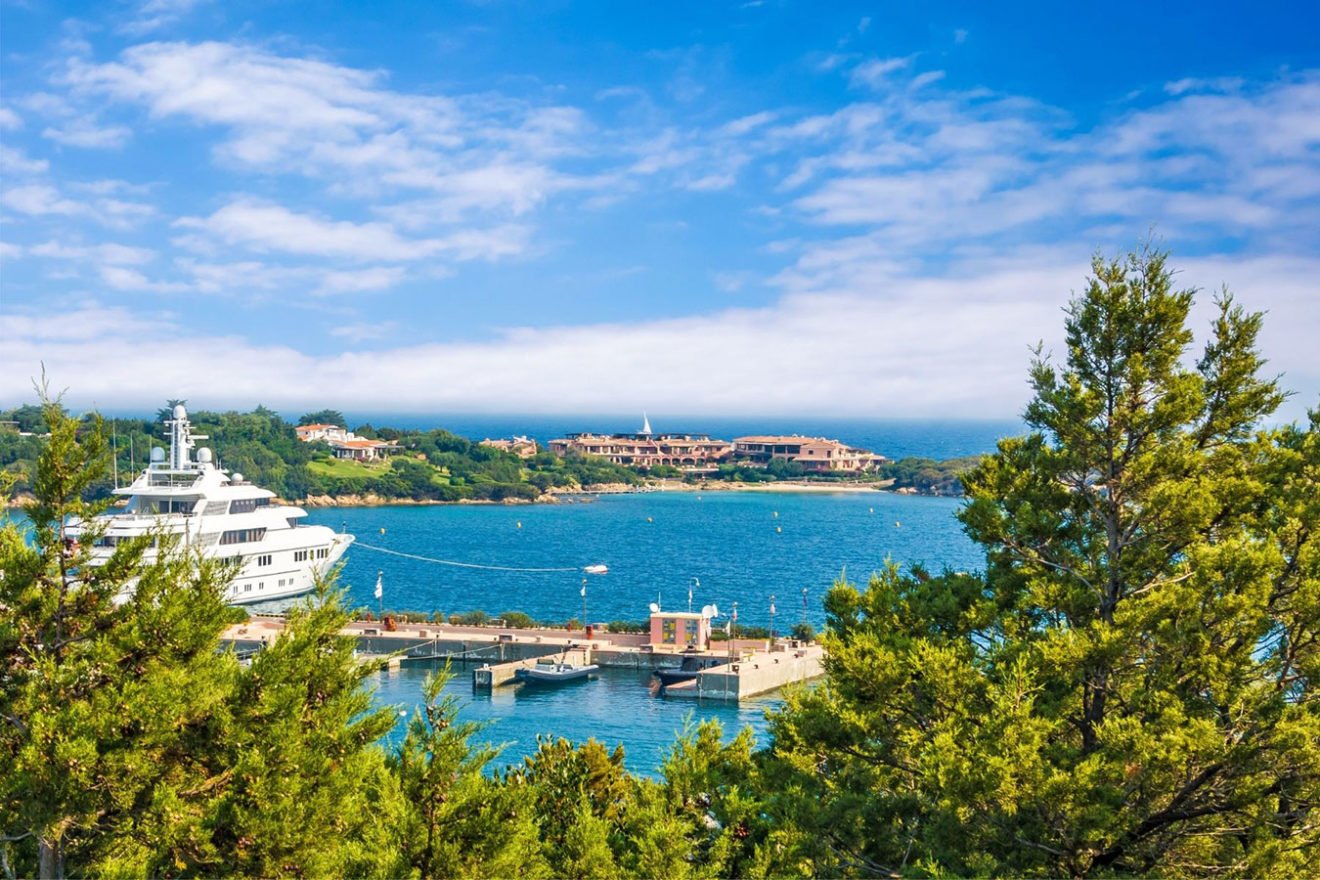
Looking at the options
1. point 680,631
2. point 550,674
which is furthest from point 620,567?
point 550,674

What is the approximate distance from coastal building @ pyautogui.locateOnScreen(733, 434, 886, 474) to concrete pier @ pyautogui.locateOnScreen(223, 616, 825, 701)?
95.8m

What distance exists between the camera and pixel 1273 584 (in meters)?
9.82

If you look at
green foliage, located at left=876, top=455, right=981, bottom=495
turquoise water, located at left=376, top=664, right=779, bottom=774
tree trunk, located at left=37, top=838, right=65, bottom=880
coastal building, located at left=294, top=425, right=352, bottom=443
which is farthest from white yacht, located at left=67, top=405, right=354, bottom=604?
green foliage, located at left=876, top=455, right=981, bottom=495

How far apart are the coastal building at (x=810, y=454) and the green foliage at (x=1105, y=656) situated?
12431cm

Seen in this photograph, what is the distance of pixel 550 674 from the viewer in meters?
36.3

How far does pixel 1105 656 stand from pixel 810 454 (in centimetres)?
12997

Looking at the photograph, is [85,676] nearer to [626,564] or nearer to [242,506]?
[242,506]

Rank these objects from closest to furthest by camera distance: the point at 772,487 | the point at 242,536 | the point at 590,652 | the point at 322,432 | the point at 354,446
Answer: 1. the point at 590,652
2. the point at 242,536
3. the point at 354,446
4. the point at 772,487
5. the point at 322,432

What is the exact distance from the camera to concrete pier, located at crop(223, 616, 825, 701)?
116 ft

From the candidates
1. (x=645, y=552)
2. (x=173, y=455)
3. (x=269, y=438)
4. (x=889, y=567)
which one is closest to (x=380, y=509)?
(x=269, y=438)

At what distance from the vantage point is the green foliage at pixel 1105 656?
29.5ft

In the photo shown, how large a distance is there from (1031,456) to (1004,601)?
1.80 meters

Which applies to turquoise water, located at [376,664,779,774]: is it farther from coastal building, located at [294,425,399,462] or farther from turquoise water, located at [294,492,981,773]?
coastal building, located at [294,425,399,462]

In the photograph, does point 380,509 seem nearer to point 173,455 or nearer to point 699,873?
point 173,455
